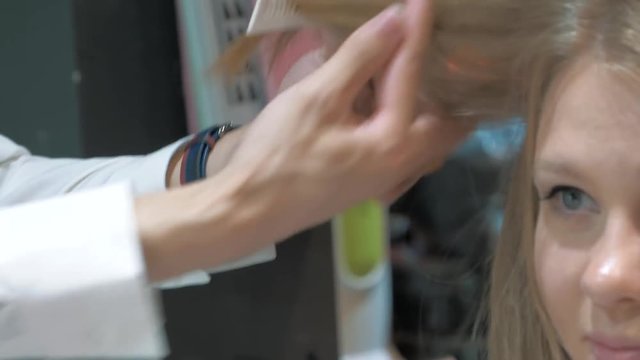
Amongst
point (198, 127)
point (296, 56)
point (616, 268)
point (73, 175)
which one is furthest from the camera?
point (198, 127)

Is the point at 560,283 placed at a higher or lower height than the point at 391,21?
lower

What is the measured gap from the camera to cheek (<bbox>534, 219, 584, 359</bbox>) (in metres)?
0.58

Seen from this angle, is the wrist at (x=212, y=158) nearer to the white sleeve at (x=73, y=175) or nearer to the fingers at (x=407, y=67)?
the white sleeve at (x=73, y=175)

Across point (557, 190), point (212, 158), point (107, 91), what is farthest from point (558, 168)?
point (107, 91)

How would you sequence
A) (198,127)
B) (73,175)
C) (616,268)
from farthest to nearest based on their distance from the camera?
(198,127), (73,175), (616,268)

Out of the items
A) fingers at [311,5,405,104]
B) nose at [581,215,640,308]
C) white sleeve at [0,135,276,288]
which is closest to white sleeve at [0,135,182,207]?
white sleeve at [0,135,276,288]

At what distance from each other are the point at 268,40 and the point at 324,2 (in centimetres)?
7

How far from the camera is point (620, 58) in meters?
0.56

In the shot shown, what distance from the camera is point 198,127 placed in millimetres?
954

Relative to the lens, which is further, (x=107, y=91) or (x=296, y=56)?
(x=107, y=91)

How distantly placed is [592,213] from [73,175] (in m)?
0.40

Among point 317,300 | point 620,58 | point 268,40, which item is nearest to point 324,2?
point 268,40

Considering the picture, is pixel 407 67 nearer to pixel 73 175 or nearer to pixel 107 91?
pixel 73 175

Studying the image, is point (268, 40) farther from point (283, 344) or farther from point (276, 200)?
point (283, 344)
